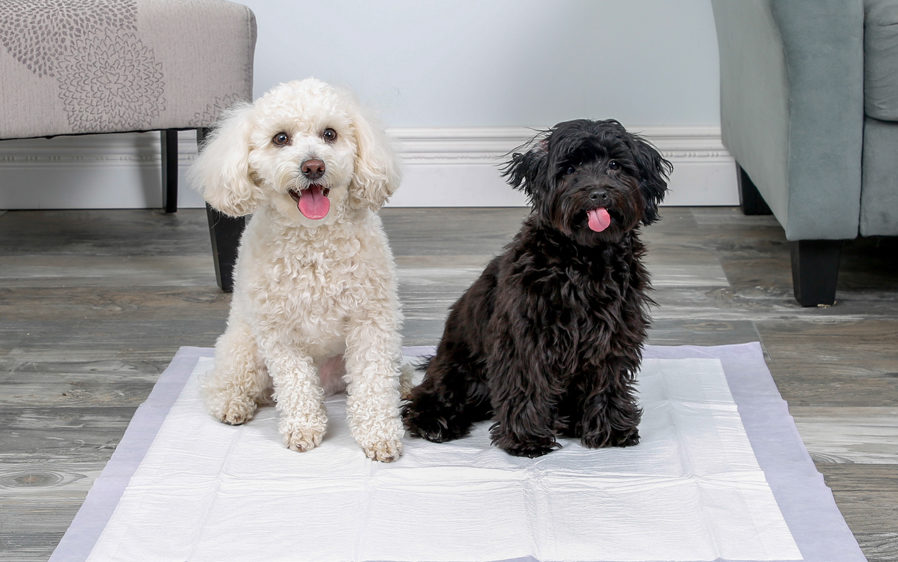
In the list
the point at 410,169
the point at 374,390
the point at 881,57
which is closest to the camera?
the point at 374,390

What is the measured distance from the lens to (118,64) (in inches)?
94.6

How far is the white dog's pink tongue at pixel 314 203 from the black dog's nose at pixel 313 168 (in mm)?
45

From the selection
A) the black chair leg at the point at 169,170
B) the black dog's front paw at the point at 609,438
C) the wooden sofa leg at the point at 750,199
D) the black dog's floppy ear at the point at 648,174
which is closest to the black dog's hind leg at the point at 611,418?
the black dog's front paw at the point at 609,438

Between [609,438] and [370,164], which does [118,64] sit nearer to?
[370,164]

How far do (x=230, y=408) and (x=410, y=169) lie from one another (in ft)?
5.26

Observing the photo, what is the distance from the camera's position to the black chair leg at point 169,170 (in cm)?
320

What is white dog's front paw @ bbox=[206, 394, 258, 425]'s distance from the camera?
6.25 feet

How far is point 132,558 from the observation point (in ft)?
4.91

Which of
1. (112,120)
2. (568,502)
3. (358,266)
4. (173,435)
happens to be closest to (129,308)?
(112,120)

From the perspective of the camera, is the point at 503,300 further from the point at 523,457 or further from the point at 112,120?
the point at 112,120

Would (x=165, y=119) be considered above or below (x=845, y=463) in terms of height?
above

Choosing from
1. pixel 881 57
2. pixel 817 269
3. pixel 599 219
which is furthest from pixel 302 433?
pixel 881 57

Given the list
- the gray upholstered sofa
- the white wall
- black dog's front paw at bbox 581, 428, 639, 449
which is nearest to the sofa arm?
the gray upholstered sofa

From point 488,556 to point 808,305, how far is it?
1.32m
